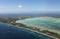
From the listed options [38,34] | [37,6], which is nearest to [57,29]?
[38,34]

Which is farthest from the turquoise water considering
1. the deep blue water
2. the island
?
the deep blue water

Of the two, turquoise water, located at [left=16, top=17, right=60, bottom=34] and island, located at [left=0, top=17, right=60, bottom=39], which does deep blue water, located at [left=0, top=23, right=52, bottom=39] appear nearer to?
island, located at [left=0, top=17, right=60, bottom=39]

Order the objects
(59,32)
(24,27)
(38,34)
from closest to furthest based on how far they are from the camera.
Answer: (59,32)
(38,34)
(24,27)

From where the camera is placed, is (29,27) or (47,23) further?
(29,27)

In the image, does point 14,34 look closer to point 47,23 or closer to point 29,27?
point 29,27

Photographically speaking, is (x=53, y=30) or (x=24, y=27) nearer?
(x=53, y=30)

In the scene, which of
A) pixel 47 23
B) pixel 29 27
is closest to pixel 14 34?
pixel 29 27

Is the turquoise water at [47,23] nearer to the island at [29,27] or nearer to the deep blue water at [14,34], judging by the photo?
the island at [29,27]

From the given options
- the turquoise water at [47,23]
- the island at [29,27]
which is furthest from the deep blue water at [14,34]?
the turquoise water at [47,23]

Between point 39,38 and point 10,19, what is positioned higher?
point 10,19

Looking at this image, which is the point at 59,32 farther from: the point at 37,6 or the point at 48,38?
the point at 37,6

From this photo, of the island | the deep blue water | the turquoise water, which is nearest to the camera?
the deep blue water
